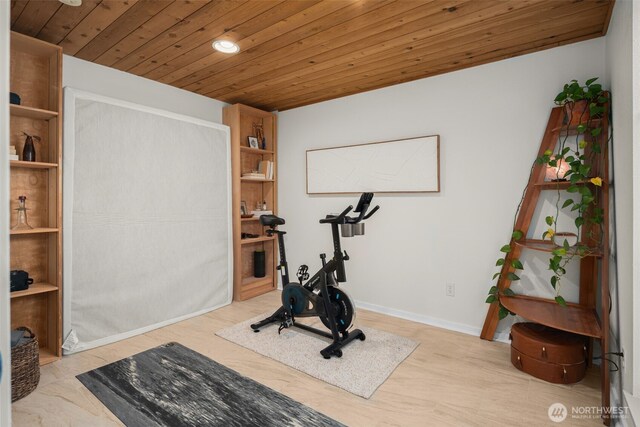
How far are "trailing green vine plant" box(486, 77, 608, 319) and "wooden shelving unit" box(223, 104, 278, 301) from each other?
2755 mm

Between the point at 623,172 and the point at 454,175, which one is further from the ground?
the point at 454,175

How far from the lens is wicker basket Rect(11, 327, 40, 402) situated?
1999 millimetres

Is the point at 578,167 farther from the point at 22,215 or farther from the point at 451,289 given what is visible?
the point at 22,215

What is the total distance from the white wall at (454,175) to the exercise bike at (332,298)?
2.50 feet

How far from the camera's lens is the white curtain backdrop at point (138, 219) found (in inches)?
104

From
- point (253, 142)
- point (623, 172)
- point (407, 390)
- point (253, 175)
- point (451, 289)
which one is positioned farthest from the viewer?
point (253, 142)

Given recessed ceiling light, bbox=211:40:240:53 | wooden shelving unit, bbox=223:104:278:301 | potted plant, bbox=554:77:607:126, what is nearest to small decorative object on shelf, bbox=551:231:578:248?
potted plant, bbox=554:77:607:126

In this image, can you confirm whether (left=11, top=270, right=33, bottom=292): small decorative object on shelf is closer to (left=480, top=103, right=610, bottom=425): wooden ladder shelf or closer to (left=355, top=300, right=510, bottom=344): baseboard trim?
(left=355, top=300, right=510, bottom=344): baseboard trim

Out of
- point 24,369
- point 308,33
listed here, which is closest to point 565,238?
point 308,33

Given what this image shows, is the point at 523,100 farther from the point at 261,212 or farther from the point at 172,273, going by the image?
the point at 172,273

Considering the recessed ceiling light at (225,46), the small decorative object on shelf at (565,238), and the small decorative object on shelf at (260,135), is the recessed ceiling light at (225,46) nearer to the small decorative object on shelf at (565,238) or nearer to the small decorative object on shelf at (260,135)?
the small decorative object on shelf at (260,135)

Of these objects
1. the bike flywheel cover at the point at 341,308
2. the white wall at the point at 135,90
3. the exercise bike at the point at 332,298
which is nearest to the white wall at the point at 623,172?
the exercise bike at the point at 332,298

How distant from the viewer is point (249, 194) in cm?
432

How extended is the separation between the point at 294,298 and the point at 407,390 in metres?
1.24
